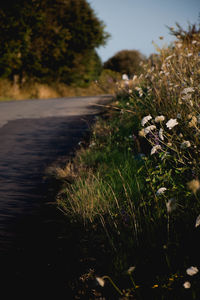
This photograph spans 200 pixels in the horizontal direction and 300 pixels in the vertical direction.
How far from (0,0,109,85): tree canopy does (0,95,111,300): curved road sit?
13.7 metres

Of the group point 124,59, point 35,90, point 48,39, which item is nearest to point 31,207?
point 35,90

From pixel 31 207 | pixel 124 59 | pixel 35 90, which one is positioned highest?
pixel 124 59

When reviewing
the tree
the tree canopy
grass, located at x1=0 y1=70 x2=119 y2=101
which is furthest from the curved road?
the tree

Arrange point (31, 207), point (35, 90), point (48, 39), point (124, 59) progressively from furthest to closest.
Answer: point (124, 59) < point (48, 39) < point (35, 90) < point (31, 207)

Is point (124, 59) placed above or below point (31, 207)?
above

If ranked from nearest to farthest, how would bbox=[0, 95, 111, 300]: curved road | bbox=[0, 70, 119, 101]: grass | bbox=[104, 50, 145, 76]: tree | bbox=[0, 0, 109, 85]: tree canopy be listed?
bbox=[0, 95, 111, 300]: curved road
bbox=[0, 0, 109, 85]: tree canopy
bbox=[0, 70, 119, 101]: grass
bbox=[104, 50, 145, 76]: tree

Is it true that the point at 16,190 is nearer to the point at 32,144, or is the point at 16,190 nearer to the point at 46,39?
the point at 32,144

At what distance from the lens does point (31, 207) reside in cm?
360

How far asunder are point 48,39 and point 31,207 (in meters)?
20.7

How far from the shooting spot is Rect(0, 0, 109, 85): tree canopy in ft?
64.3

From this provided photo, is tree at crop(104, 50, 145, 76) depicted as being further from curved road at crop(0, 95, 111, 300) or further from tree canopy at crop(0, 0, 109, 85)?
curved road at crop(0, 95, 111, 300)

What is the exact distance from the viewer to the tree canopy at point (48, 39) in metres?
19.6

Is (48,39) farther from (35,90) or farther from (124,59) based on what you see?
(124,59)

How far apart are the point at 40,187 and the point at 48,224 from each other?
1.08 metres
